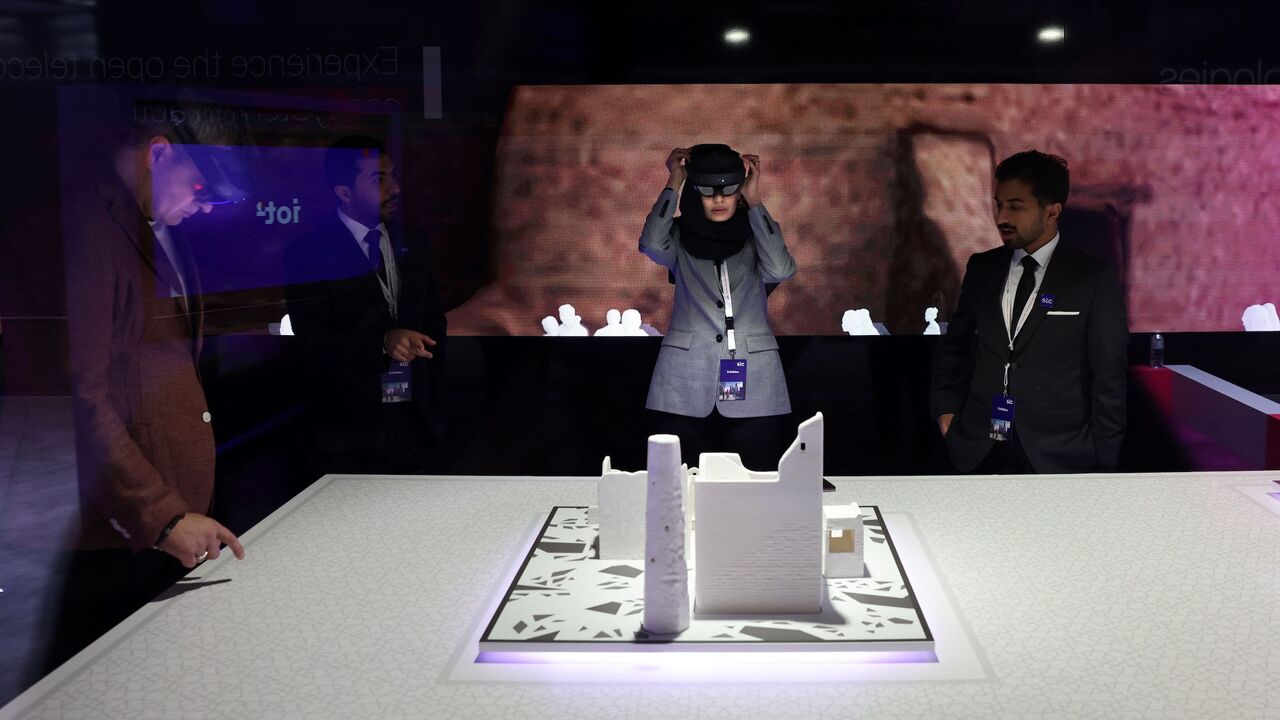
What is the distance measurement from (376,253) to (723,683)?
111 inches

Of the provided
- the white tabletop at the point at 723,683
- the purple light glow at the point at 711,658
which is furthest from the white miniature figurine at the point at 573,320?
the purple light glow at the point at 711,658

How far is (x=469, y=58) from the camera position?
4133mm

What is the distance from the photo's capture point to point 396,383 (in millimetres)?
3746

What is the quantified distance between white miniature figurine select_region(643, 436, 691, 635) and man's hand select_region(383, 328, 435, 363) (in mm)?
2539

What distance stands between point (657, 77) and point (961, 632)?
3123mm

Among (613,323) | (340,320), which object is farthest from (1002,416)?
(340,320)

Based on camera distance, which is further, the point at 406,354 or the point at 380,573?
the point at 406,354

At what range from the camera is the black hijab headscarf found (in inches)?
128

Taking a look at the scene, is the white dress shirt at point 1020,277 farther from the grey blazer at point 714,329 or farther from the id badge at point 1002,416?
the grey blazer at point 714,329

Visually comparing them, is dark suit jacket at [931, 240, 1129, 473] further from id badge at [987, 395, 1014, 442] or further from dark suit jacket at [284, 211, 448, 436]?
dark suit jacket at [284, 211, 448, 436]

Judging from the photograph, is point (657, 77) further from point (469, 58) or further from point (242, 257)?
point (242, 257)

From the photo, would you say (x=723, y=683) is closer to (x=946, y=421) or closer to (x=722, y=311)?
(x=722, y=311)

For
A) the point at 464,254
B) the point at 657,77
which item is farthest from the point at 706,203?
the point at 464,254

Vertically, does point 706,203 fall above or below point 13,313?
above
